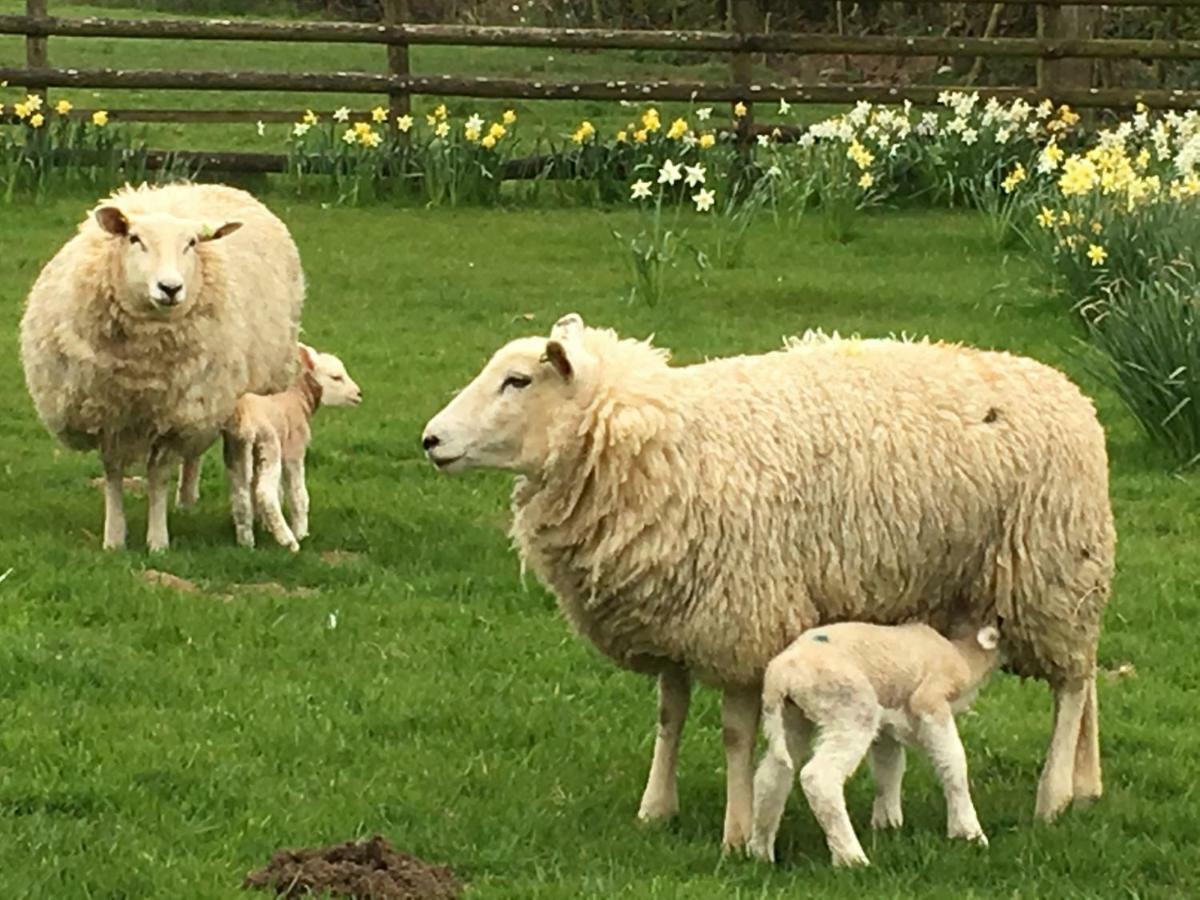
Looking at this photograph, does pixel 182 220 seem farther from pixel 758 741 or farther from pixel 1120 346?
pixel 1120 346

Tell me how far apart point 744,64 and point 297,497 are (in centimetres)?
1082

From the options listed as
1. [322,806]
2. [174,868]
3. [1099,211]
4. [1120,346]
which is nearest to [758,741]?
[322,806]

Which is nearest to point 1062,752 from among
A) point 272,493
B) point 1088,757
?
point 1088,757

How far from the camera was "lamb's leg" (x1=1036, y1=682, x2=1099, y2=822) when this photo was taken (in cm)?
539

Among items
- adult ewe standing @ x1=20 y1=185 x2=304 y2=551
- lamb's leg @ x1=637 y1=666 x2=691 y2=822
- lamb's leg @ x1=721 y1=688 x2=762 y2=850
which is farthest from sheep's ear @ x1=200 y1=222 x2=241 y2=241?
lamb's leg @ x1=721 y1=688 x2=762 y2=850

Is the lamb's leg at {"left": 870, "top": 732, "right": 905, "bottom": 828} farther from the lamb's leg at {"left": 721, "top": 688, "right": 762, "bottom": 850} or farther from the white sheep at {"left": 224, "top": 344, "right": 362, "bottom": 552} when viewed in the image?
the white sheep at {"left": 224, "top": 344, "right": 362, "bottom": 552}

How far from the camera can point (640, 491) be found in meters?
5.18

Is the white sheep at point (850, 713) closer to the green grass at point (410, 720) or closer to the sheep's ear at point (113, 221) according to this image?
the green grass at point (410, 720)

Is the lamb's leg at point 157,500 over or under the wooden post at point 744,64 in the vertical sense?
under

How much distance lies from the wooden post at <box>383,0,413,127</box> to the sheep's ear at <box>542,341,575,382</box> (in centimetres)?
1254

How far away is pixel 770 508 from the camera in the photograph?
205 inches

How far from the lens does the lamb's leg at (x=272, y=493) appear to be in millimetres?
8070

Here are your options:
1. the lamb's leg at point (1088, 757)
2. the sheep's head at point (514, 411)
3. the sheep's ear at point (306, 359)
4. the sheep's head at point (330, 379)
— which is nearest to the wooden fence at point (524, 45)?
the sheep's head at point (330, 379)

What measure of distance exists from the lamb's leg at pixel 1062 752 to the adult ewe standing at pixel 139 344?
3.58 meters
